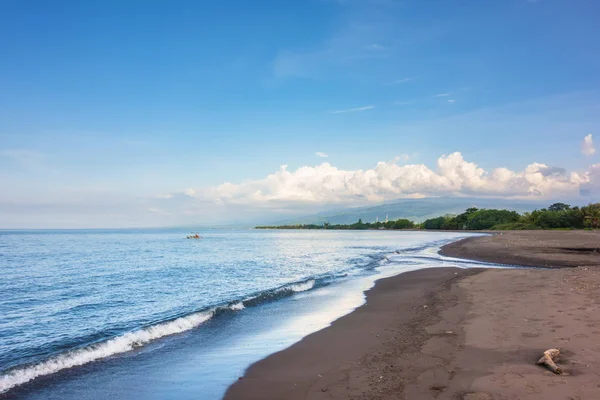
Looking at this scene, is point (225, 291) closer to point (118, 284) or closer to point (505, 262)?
point (118, 284)

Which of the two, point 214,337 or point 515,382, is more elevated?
point 515,382

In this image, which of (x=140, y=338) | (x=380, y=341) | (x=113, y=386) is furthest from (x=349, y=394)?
(x=140, y=338)

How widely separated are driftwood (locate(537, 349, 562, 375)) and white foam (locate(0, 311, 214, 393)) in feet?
35.9

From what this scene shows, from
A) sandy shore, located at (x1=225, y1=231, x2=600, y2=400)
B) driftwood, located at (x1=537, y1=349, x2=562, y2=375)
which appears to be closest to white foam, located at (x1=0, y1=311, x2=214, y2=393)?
sandy shore, located at (x1=225, y1=231, x2=600, y2=400)

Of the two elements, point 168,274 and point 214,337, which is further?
point 168,274

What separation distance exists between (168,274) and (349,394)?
2647 cm

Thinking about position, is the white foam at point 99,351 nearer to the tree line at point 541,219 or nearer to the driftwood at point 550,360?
the driftwood at point 550,360

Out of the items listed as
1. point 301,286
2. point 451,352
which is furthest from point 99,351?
point 301,286

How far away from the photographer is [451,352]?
30.4ft

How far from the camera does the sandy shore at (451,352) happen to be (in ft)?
23.2

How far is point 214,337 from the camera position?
12984 millimetres

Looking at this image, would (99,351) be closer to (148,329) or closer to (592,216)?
(148,329)

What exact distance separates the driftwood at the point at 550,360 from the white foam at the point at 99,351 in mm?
10938

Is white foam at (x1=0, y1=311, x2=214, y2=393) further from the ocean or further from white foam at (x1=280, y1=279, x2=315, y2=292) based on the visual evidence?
white foam at (x1=280, y1=279, x2=315, y2=292)
